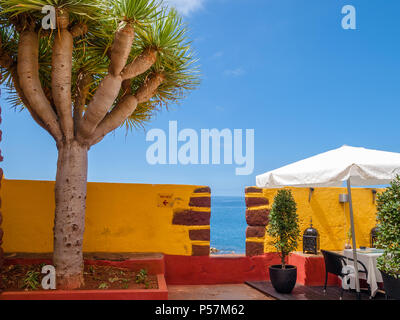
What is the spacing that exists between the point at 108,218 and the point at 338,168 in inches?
144

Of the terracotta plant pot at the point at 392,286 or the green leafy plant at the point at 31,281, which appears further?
the green leafy plant at the point at 31,281

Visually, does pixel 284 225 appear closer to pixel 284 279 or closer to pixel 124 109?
pixel 284 279

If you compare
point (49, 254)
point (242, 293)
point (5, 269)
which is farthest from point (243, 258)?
point (5, 269)

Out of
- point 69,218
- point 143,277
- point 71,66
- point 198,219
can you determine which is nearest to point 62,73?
point 71,66

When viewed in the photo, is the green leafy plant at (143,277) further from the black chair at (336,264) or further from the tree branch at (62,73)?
the black chair at (336,264)

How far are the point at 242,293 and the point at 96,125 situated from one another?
350 cm

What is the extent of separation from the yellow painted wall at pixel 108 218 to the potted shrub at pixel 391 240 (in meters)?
3.04

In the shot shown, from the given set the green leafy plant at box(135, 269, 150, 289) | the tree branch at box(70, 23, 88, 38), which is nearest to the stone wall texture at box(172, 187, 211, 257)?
the green leafy plant at box(135, 269, 150, 289)

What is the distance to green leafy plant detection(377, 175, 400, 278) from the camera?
411cm

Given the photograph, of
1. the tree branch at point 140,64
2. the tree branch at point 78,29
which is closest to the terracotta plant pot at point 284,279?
the tree branch at point 140,64

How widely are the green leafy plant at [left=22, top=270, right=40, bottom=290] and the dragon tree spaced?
264 mm

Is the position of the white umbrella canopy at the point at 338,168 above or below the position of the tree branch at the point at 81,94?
below

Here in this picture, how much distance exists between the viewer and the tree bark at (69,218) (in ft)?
14.5
